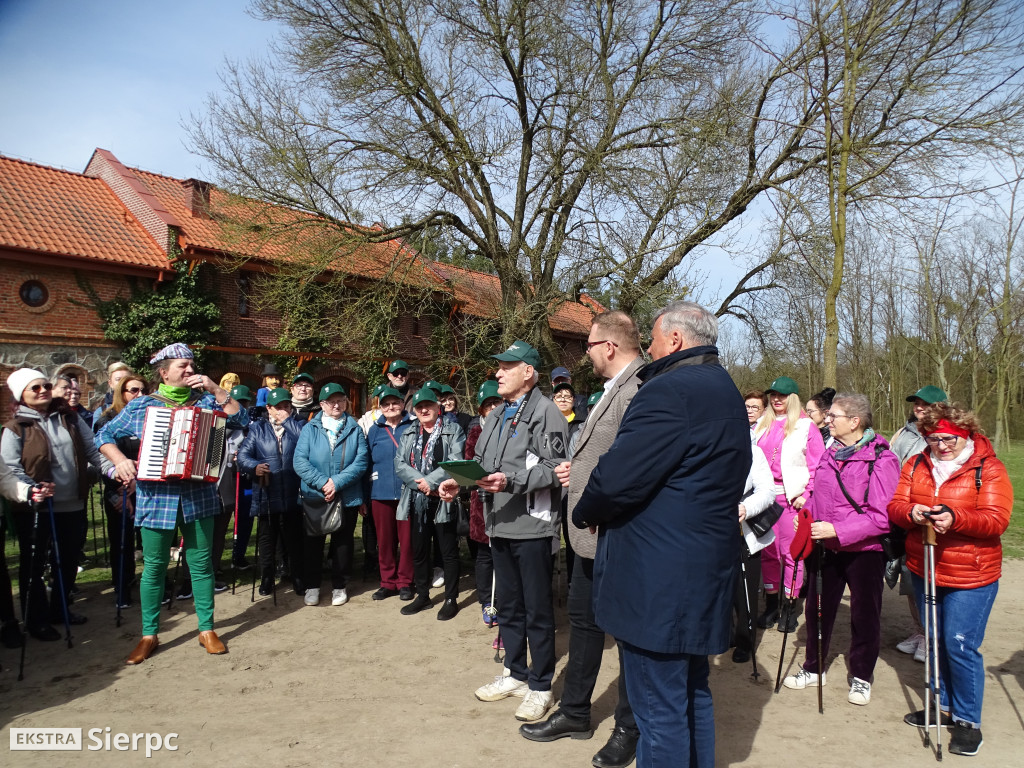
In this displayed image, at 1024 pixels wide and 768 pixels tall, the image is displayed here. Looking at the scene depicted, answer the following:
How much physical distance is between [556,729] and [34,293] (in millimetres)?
18881

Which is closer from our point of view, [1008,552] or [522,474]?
[522,474]

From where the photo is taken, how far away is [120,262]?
18641 millimetres

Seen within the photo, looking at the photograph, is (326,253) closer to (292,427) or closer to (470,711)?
(292,427)

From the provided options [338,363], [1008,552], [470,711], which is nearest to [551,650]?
[470,711]

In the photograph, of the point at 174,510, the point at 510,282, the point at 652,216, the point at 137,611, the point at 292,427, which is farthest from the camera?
the point at 510,282

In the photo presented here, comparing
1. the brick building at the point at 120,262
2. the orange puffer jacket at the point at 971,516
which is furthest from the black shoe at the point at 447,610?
the brick building at the point at 120,262

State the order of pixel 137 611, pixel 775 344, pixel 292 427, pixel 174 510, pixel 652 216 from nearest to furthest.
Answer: pixel 174 510, pixel 137 611, pixel 292 427, pixel 652 216, pixel 775 344

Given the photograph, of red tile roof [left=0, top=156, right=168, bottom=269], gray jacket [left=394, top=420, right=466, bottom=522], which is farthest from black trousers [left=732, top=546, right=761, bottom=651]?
red tile roof [left=0, top=156, right=168, bottom=269]

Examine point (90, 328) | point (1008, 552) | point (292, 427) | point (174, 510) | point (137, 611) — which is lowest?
point (1008, 552)

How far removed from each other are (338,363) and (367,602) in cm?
1729

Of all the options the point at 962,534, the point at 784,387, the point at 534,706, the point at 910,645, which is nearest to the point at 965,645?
the point at 962,534

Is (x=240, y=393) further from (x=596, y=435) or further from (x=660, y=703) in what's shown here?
(x=660, y=703)

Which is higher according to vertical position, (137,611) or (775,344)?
(775,344)

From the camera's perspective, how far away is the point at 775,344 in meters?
20.5
